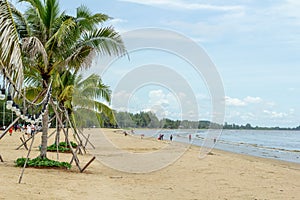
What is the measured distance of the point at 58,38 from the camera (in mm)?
11234

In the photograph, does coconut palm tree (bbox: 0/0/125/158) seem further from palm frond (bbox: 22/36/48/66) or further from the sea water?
the sea water

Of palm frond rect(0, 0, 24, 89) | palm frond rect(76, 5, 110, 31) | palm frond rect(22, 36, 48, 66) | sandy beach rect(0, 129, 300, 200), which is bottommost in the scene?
sandy beach rect(0, 129, 300, 200)

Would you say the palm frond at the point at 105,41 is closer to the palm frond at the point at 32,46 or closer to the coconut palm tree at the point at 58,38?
the coconut palm tree at the point at 58,38

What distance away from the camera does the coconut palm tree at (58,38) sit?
1125cm

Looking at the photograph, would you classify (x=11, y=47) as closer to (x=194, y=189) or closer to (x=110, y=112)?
(x=194, y=189)

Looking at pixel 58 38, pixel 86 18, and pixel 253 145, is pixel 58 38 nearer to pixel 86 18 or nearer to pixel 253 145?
pixel 86 18

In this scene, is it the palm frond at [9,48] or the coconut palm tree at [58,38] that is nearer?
the palm frond at [9,48]

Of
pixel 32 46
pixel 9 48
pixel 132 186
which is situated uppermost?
pixel 32 46

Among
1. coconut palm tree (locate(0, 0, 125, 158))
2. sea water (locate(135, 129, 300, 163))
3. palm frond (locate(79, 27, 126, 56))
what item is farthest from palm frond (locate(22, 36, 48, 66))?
sea water (locate(135, 129, 300, 163))

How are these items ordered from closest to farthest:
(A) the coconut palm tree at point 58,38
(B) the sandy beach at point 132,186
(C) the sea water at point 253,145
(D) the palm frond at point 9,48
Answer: (D) the palm frond at point 9,48 → (B) the sandy beach at point 132,186 → (A) the coconut palm tree at point 58,38 → (C) the sea water at point 253,145

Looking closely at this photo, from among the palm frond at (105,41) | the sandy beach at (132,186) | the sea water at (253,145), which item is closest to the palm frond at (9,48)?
the sandy beach at (132,186)

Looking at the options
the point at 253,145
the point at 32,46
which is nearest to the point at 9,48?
the point at 32,46

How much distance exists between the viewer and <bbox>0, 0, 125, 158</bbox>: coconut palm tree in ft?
36.9

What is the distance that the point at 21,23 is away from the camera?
11.3 m
